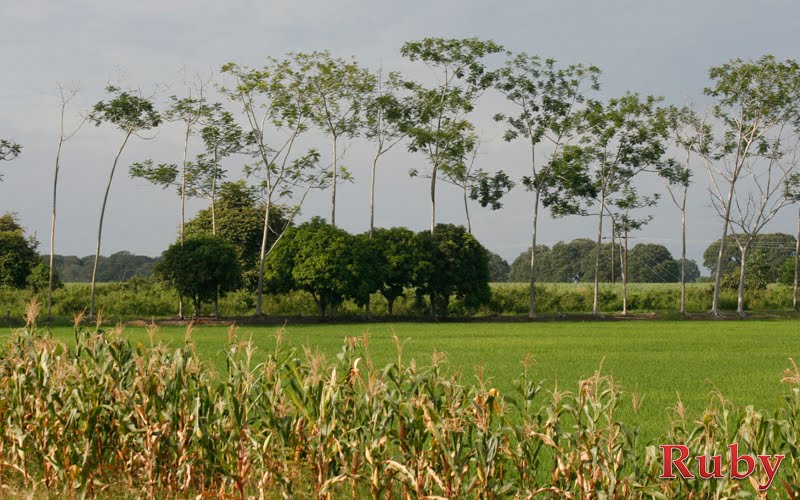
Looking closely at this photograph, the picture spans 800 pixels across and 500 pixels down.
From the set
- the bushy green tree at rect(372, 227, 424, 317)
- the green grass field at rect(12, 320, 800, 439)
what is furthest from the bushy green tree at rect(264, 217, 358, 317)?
the green grass field at rect(12, 320, 800, 439)

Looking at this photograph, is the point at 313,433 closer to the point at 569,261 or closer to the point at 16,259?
the point at 16,259

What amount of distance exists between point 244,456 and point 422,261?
3139 cm

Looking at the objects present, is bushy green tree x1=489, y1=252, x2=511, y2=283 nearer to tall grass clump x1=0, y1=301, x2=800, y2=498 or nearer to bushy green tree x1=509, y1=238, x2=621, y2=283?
bushy green tree x1=509, y1=238, x2=621, y2=283

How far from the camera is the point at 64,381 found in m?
6.81

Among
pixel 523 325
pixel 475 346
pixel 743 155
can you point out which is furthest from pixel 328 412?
pixel 743 155

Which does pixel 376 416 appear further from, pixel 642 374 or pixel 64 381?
pixel 642 374

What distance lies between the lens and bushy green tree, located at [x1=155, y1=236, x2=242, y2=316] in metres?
33.2

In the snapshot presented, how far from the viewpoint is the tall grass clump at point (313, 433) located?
17.0ft

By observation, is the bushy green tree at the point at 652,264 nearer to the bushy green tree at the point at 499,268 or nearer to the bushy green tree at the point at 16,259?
the bushy green tree at the point at 499,268

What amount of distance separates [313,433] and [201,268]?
28240 mm

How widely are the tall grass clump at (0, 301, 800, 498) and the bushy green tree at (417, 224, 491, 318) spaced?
30.4 meters

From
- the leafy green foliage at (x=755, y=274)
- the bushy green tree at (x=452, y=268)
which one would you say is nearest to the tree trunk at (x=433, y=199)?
the bushy green tree at (x=452, y=268)

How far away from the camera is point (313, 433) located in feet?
19.4

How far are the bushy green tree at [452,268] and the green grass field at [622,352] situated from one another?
352 cm
